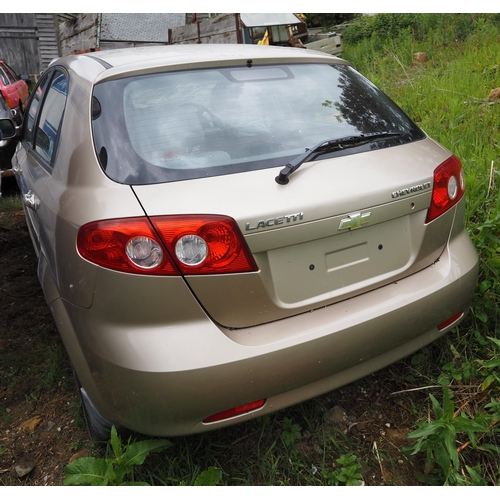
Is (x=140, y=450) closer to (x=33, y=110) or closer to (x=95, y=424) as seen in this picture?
(x=95, y=424)

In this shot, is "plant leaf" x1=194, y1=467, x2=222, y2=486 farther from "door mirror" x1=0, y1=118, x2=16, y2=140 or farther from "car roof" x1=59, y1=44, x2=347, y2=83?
"door mirror" x1=0, y1=118, x2=16, y2=140

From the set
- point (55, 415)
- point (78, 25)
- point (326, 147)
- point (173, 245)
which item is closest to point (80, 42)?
point (78, 25)

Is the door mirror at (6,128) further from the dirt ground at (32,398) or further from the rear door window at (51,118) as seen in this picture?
the dirt ground at (32,398)

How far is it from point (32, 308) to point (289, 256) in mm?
2349

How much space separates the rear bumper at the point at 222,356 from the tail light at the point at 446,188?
334 mm

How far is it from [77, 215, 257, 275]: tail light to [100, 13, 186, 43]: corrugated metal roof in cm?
1728

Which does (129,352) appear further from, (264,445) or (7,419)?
(7,419)

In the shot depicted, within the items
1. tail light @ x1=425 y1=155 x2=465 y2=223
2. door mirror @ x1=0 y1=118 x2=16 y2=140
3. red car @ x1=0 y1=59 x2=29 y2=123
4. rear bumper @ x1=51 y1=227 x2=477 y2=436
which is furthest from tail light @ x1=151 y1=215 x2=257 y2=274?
red car @ x1=0 y1=59 x2=29 y2=123

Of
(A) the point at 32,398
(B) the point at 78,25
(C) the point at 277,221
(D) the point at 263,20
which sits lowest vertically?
(B) the point at 78,25

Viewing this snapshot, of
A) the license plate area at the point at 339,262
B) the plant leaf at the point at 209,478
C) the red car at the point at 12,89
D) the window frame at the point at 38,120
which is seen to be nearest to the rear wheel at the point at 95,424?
the plant leaf at the point at 209,478

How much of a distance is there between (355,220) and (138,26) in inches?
743

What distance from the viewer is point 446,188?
2.00 meters

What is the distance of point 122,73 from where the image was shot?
77.4 inches

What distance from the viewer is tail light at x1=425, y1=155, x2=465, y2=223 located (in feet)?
6.41
